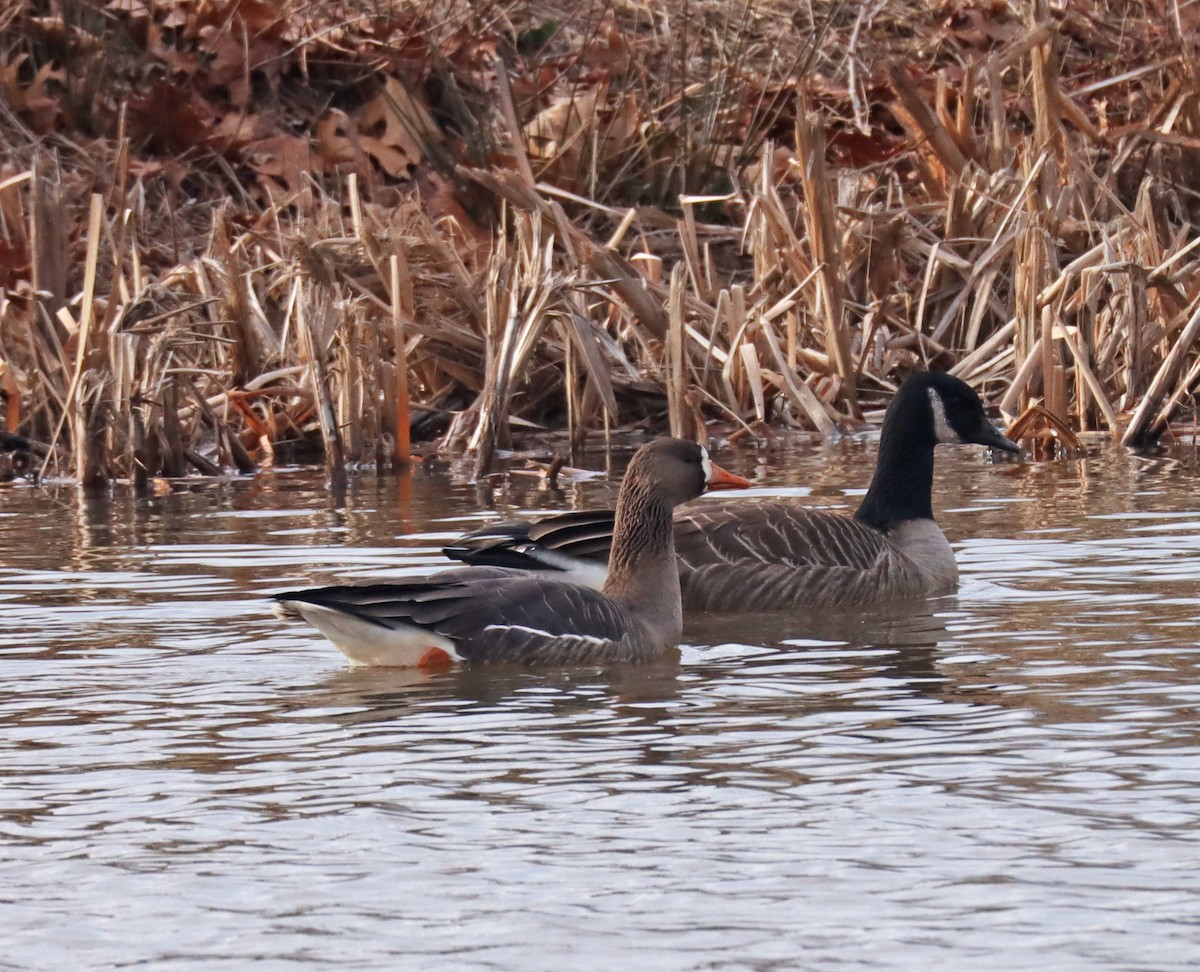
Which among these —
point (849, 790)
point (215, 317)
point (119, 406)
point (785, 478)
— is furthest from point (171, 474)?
point (849, 790)

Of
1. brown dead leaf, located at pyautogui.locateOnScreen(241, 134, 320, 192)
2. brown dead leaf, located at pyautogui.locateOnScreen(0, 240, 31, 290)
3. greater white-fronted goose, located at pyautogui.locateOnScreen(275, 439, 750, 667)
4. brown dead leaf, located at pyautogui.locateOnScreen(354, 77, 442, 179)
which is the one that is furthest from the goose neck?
brown dead leaf, located at pyautogui.locateOnScreen(241, 134, 320, 192)

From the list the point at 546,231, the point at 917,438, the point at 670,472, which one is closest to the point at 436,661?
the point at 670,472

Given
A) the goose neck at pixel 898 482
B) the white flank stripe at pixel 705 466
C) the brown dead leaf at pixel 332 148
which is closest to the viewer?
the white flank stripe at pixel 705 466

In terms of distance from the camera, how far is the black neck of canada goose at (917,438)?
9.82 metres

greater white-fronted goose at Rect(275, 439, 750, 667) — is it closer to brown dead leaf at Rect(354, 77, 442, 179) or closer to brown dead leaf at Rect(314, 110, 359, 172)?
brown dead leaf at Rect(354, 77, 442, 179)

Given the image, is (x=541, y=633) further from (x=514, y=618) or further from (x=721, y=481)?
(x=721, y=481)

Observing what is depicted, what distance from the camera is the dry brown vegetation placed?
1291cm

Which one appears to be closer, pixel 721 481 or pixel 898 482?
pixel 721 481

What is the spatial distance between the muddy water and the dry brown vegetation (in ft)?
12.4

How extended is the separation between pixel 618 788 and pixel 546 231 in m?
9.31

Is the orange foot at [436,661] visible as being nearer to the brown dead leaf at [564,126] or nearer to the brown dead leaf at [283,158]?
the brown dead leaf at [564,126]

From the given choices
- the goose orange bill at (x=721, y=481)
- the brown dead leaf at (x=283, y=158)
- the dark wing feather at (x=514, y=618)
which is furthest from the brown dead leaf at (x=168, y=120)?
the dark wing feather at (x=514, y=618)

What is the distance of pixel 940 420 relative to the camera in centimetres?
1012

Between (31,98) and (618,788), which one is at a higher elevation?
(31,98)
